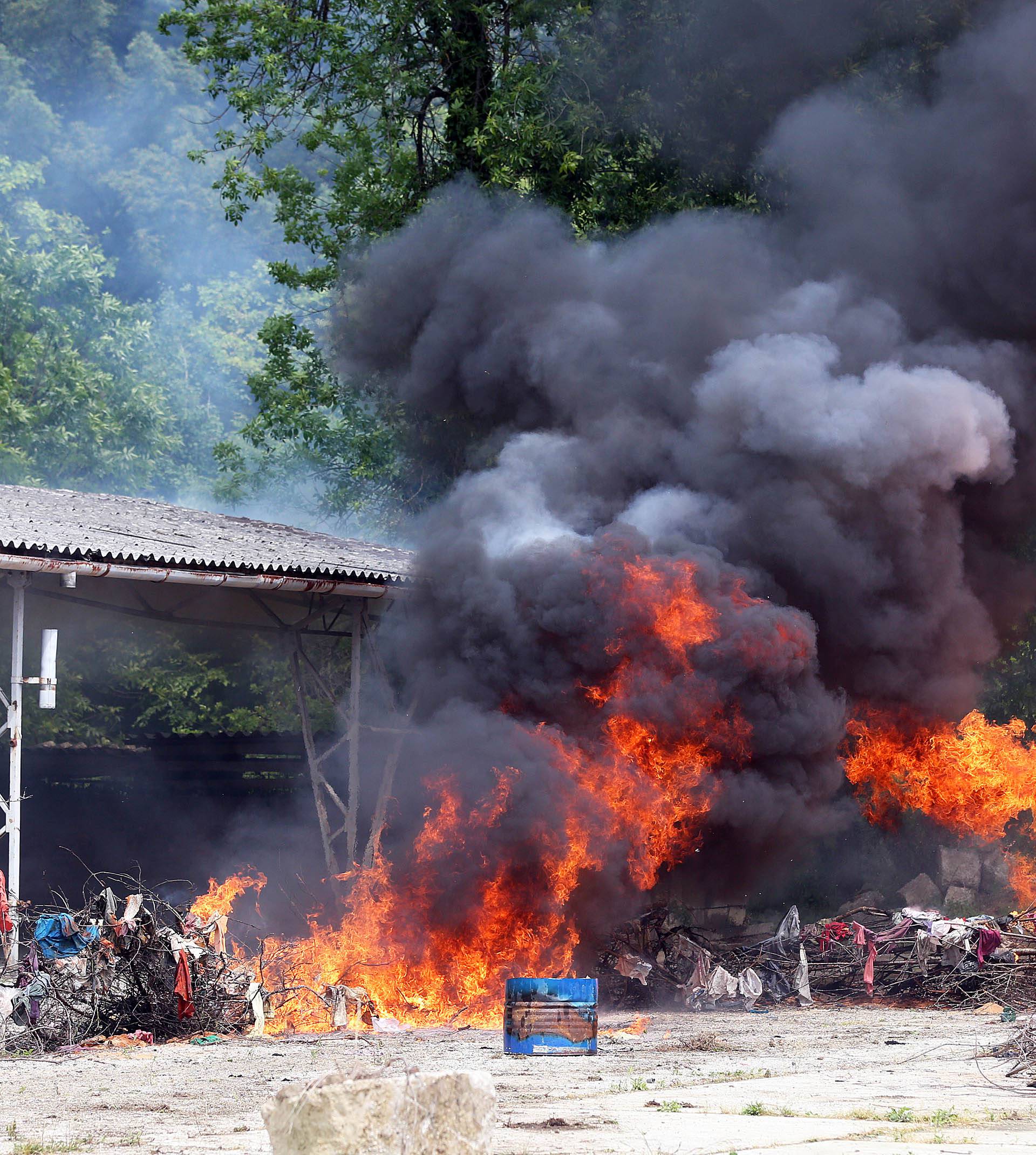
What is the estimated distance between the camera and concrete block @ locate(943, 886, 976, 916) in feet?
61.8

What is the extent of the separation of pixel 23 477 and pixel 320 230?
9174mm

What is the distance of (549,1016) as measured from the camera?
10.3 m

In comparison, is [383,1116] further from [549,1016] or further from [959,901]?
[959,901]

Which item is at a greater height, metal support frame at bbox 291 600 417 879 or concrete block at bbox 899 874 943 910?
metal support frame at bbox 291 600 417 879

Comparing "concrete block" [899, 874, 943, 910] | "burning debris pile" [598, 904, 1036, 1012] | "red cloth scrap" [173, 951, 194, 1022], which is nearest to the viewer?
"red cloth scrap" [173, 951, 194, 1022]

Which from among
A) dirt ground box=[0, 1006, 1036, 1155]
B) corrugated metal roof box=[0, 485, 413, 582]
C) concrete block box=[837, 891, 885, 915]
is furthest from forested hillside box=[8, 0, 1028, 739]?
dirt ground box=[0, 1006, 1036, 1155]

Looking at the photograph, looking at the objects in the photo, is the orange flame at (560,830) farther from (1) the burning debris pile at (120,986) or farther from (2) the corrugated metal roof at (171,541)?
(2) the corrugated metal roof at (171,541)

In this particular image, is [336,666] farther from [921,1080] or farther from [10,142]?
[10,142]

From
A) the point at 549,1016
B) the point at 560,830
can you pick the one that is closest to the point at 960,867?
the point at 560,830

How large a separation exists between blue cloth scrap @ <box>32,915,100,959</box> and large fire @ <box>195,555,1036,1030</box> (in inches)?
68.6

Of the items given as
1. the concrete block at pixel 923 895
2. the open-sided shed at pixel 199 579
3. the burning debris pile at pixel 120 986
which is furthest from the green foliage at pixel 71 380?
the concrete block at pixel 923 895

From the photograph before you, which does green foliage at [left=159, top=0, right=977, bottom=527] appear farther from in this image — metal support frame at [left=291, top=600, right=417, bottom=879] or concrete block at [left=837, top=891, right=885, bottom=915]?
concrete block at [left=837, top=891, right=885, bottom=915]

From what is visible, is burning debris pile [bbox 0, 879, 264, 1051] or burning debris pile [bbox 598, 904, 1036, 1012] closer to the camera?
burning debris pile [bbox 0, 879, 264, 1051]

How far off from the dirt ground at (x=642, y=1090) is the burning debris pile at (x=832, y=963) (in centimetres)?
87
